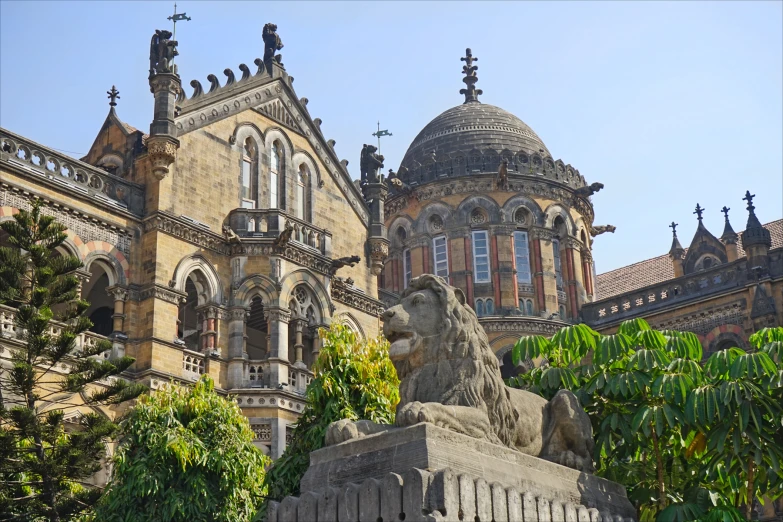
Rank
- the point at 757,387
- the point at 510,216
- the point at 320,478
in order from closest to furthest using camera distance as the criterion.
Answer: the point at 320,478 < the point at 757,387 < the point at 510,216

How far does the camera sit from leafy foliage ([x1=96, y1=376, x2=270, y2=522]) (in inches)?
661

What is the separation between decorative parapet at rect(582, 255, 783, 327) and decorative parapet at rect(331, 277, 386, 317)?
8.59 m

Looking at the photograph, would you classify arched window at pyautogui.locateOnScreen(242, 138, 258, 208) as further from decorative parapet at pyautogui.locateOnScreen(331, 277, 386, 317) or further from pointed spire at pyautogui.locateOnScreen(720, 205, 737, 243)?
pointed spire at pyautogui.locateOnScreen(720, 205, 737, 243)

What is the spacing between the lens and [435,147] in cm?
3847

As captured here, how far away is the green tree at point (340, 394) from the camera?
16.9 m

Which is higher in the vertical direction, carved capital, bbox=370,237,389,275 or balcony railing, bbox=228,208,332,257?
carved capital, bbox=370,237,389,275

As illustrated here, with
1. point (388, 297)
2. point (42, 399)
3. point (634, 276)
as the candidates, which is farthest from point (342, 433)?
point (634, 276)

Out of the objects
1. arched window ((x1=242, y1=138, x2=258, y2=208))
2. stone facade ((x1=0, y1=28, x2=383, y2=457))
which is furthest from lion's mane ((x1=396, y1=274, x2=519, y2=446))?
arched window ((x1=242, y1=138, x2=258, y2=208))

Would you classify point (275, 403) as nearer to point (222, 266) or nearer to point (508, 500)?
point (222, 266)

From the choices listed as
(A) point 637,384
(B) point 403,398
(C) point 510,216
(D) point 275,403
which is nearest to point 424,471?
(B) point 403,398

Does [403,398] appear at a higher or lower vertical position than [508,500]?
higher

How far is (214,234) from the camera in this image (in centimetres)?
2634

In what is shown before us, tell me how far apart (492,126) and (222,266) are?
14.6m

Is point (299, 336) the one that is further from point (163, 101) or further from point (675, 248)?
point (675, 248)
